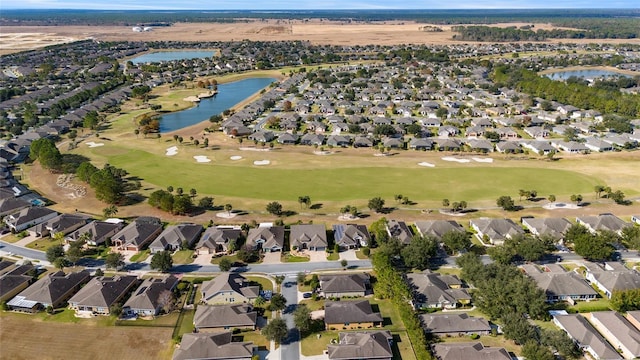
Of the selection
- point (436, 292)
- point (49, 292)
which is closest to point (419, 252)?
point (436, 292)

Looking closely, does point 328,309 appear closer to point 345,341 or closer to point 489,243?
point 345,341

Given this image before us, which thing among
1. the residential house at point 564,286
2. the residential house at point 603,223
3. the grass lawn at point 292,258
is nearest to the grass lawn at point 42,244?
the grass lawn at point 292,258

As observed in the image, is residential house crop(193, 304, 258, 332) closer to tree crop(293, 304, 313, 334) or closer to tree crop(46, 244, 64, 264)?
tree crop(293, 304, 313, 334)

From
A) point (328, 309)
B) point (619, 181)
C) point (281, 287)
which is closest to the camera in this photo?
point (328, 309)

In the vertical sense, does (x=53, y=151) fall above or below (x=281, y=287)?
above

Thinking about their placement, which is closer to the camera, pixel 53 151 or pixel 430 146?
pixel 53 151

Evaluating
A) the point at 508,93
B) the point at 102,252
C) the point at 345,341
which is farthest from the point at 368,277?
the point at 508,93

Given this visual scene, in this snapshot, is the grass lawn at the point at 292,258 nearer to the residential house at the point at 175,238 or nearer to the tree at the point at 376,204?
the residential house at the point at 175,238
